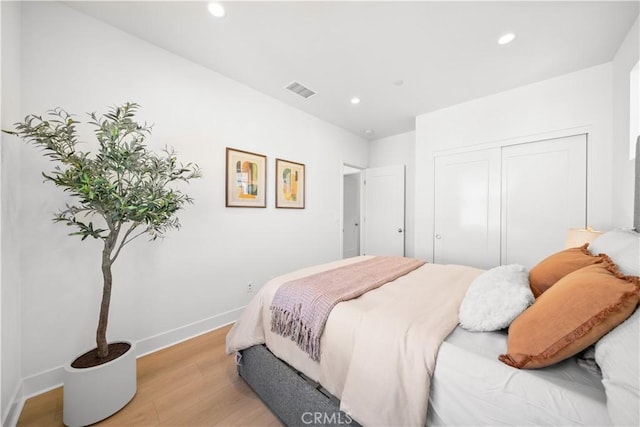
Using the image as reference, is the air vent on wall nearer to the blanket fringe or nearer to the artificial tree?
the artificial tree

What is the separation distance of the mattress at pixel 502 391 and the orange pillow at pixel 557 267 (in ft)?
1.53

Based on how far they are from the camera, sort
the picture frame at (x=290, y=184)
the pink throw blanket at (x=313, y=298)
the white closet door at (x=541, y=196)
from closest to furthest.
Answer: the pink throw blanket at (x=313, y=298) → the white closet door at (x=541, y=196) → the picture frame at (x=290, y=184)

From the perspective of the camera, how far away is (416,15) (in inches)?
68.0

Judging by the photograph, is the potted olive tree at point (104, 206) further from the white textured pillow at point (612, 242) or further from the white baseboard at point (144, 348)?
the white textured pillow at point (612, 242)

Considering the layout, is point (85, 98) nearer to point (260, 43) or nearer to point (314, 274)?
point (260, 43)

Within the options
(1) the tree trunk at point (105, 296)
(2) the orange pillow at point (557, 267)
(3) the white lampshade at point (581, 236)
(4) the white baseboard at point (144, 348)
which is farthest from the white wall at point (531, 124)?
(1) the tree trunk at point (105, 296)

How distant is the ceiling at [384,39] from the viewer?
66.5 inches

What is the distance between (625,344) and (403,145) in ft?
12.9

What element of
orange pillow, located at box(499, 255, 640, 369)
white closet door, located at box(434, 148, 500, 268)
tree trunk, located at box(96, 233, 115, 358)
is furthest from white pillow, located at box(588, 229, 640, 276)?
tree trunk, located at box(96, 233, 115, 358)

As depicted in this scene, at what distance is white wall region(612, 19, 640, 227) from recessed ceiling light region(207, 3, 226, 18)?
313 cm

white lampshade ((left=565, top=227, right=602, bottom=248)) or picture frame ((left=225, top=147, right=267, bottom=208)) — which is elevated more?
picture frame ((left=225, top=147, right=267, bottom=208))

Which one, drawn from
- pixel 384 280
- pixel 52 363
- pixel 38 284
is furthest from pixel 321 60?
pixel 52 363

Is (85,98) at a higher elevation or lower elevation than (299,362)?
higher

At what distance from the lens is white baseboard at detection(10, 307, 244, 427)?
140cm
